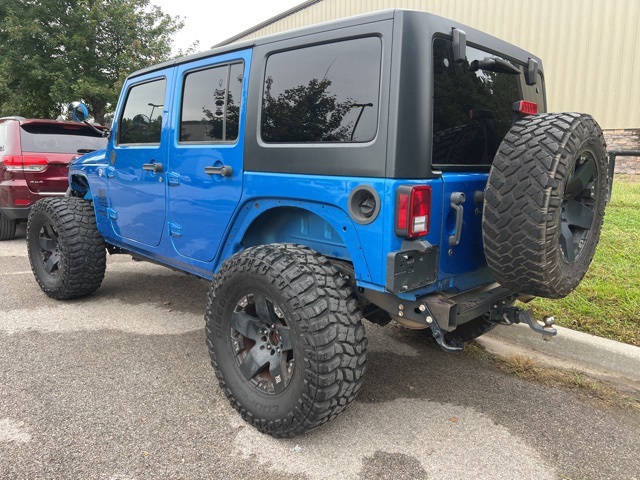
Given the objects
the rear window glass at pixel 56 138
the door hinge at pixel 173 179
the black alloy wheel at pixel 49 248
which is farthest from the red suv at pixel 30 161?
the door hinge at pixel 173 179

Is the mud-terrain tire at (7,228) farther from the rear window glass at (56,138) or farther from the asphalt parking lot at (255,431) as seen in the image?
the asphalt parking lot at (255,431)

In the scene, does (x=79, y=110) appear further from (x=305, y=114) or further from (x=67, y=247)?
(x=305, y=114)

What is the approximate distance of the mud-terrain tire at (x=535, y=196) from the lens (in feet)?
7.00

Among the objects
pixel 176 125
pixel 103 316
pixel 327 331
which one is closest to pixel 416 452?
pixel 327 331

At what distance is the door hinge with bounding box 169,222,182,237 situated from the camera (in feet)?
11.3

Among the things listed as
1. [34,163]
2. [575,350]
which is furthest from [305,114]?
[34,163]

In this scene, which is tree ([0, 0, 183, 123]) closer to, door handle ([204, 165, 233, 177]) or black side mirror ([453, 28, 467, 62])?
door handle ([204, 165, 233, 177])

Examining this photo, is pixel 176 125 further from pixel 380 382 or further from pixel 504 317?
pixel 504 317

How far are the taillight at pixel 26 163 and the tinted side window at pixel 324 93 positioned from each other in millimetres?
5401

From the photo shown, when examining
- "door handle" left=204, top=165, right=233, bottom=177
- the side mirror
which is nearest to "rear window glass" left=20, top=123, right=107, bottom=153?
the side mirror

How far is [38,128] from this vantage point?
→ 277 inches

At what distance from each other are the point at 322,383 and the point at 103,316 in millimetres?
2772

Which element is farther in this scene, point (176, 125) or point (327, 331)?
point (176, 125)

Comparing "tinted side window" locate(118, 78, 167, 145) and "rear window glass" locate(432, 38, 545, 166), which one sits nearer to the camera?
"rear window glass" locate(432, 38, 545, 166)
